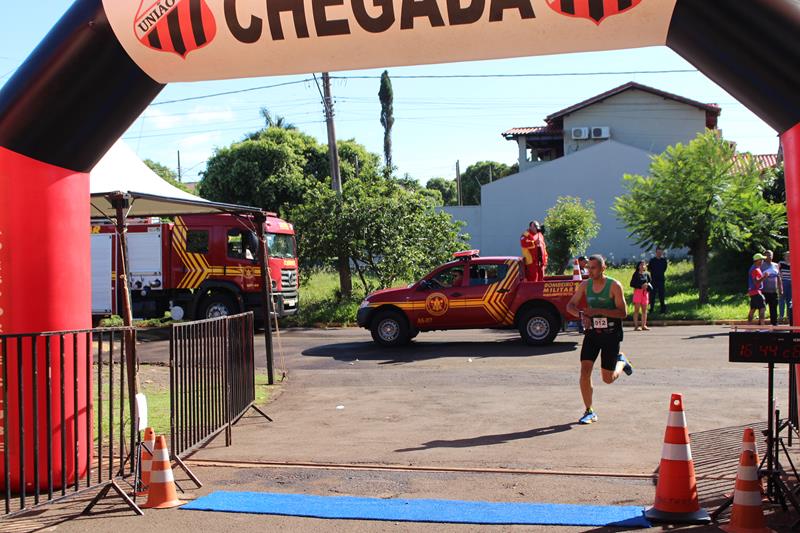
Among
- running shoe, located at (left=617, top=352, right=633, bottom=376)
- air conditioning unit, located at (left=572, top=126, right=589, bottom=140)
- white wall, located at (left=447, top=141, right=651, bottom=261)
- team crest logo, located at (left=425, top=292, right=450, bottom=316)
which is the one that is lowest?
running shoe, located at (left=617, top=352, right=633, bottom=376)

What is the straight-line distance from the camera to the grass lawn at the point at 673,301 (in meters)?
21.8

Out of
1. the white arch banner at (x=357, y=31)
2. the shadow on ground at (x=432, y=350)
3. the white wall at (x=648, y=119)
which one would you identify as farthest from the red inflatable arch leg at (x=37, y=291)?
the white wall at (x=648, y=119)

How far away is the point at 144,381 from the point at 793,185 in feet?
33.2

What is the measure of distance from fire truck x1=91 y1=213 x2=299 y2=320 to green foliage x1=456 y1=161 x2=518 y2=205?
5080 cm

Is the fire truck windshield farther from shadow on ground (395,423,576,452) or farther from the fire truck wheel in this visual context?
shadow on ground (395,423,576,452)

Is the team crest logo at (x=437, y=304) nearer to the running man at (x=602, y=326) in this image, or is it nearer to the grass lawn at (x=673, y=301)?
the grass lawn at (x=673, y=301)

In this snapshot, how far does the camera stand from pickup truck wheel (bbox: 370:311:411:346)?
1688 centimetres

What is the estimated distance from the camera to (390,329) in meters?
16.9

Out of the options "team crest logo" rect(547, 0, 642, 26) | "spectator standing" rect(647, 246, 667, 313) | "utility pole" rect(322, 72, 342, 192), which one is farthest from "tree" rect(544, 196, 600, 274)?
"team crest logo" rect(547, 0, 642, 26)

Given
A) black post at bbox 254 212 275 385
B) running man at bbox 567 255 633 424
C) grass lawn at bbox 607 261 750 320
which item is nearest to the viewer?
running man at bbox 567 255 633 424

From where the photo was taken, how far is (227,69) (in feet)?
22.5

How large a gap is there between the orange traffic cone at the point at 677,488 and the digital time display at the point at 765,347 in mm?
688

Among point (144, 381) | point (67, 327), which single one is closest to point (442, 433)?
point (67, 327)

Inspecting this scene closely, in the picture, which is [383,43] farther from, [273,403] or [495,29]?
[273,403]
